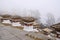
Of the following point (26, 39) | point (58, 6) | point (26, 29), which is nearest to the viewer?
point (26, 39)

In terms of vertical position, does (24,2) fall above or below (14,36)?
above

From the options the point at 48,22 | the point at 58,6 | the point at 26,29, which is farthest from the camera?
the point at 58,6

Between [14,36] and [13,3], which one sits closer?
[14,36]

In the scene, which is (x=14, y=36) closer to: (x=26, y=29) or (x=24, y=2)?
(x=26, y=29)

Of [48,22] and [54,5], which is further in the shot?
[54,5]

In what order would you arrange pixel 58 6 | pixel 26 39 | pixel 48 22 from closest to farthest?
pixel 26 39, pixel 48 22, pixel 58 6

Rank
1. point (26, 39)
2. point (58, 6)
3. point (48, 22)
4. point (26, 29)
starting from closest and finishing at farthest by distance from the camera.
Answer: point (26, 39) < point (26, 29) < point (48, 22) < point (58, 6)

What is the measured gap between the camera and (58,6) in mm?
2729

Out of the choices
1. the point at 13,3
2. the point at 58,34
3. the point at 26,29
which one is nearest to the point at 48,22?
the point at 58,34

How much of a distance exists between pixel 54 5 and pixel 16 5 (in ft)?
2.56

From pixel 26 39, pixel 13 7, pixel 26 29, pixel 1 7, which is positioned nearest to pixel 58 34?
pixel 26 29

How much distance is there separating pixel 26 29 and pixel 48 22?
2.37 feet

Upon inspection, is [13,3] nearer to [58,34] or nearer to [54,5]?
[54,5]

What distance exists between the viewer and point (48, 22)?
2.25m
